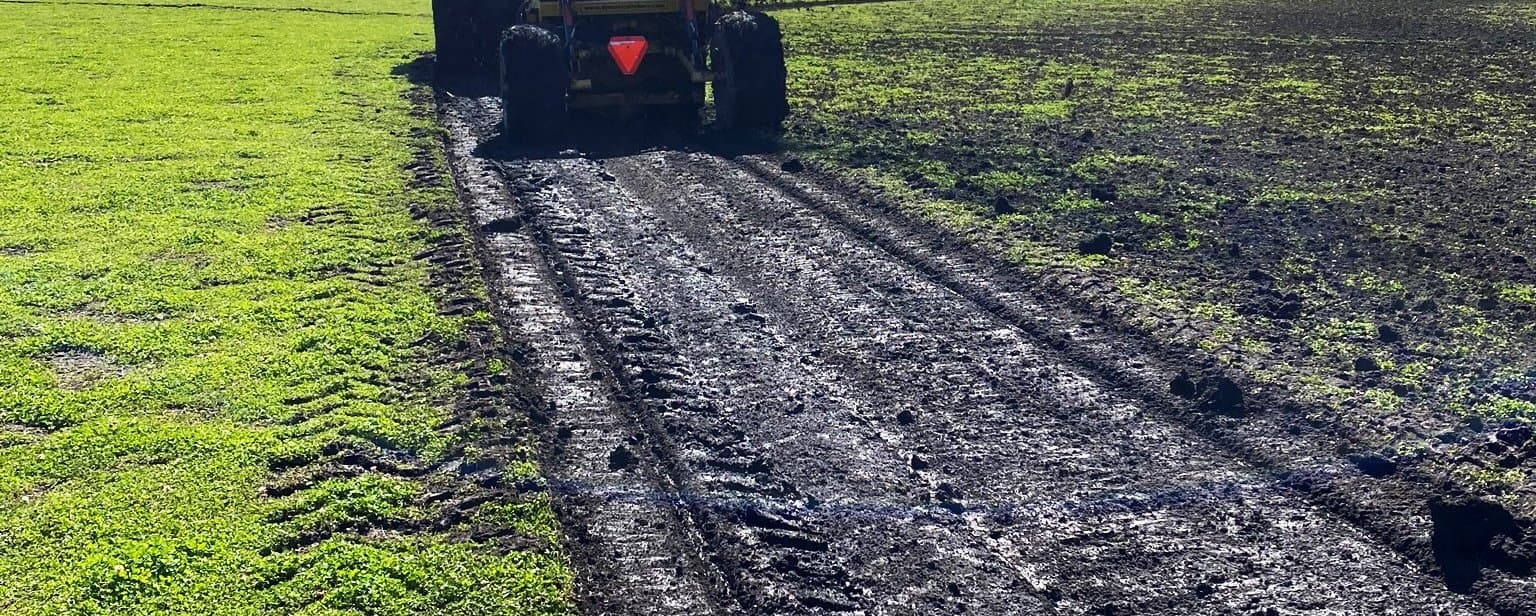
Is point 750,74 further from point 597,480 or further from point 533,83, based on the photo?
point 597,480

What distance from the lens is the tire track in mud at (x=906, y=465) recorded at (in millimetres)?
5488

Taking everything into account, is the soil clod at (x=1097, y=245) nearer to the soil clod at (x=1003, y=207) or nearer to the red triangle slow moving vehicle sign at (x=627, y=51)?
the soil clod at (x=1003, y=207)

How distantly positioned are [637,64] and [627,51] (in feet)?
0.56

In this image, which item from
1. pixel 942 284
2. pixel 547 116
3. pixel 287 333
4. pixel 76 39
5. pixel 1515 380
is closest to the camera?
pixel 1515 380

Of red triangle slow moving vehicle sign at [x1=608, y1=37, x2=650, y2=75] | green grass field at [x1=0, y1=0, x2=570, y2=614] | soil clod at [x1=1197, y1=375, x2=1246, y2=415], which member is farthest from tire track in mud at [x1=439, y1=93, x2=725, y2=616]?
red triangle slow moving vehicle sign at [x1=608, y1=37, x2=650, y2=75]

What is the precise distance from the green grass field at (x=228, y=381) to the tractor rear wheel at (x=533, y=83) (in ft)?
3.63

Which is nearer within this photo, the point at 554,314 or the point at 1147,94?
the point at 554,314

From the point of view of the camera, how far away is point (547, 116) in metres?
14.3

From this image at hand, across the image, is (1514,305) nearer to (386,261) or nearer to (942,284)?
(942,284)

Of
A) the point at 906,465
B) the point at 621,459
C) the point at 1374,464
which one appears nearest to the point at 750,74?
the point at 621,459

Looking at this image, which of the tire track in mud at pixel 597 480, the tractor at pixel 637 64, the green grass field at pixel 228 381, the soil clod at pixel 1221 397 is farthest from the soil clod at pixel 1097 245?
the tractor at pixel 637 64

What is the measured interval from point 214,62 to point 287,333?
16314 millimetres

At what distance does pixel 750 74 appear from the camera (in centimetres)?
1445

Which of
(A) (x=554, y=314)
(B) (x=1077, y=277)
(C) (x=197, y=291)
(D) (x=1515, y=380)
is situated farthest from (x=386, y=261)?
(D) (x=1515, y=380)
